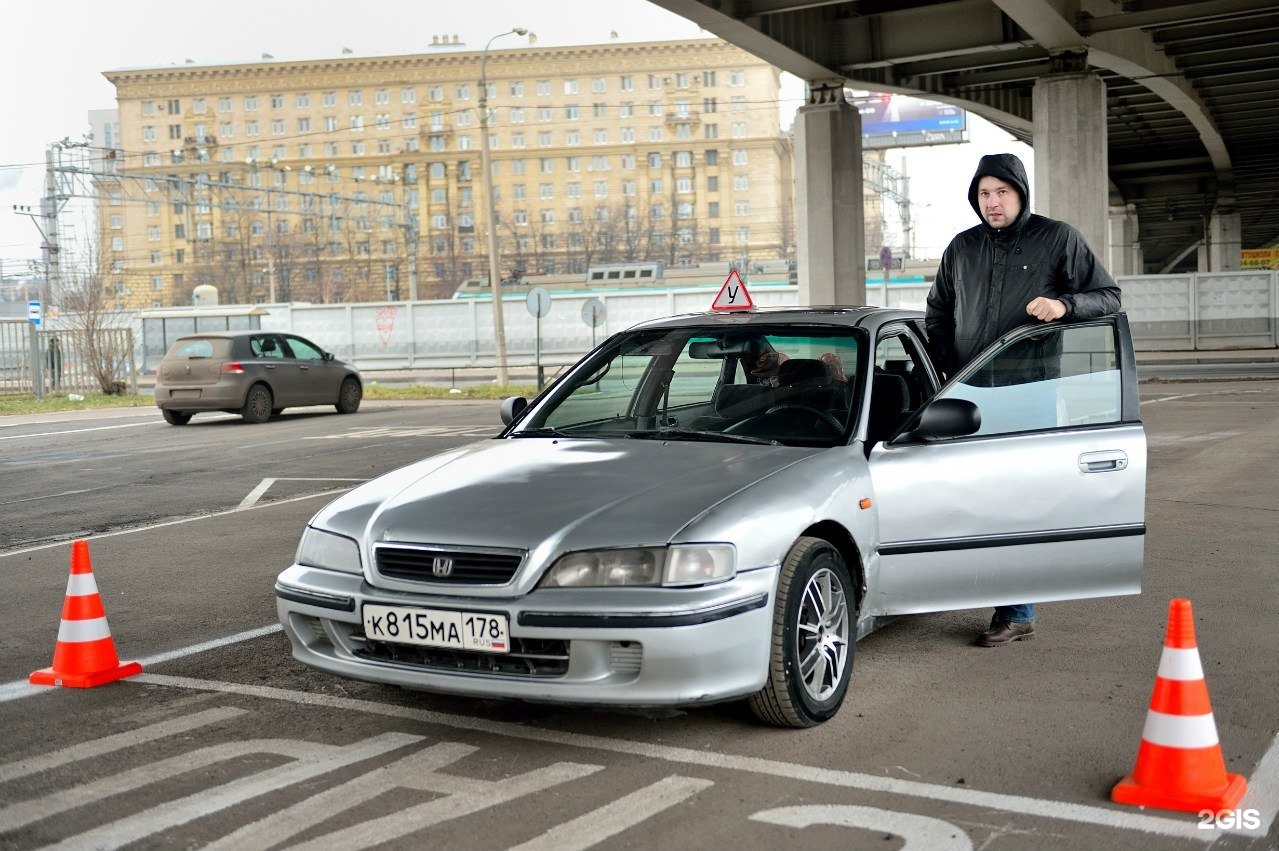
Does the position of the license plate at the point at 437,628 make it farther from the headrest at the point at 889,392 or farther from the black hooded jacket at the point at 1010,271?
the black hooded jacket at the point at 1010,271

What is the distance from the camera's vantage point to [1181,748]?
378cm

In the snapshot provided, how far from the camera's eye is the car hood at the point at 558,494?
13.8 ft

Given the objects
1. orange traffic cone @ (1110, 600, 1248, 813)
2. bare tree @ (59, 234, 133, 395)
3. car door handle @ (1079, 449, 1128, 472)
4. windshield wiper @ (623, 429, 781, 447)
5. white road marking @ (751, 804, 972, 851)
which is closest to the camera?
white road marking @ (751, 804, 972, 851)

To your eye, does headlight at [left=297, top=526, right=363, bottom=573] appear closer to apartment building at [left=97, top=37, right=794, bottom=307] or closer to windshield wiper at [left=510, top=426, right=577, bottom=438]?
windshield wiper at [left=510, top=426, right=577, bottom=438]

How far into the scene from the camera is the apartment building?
107500 mm

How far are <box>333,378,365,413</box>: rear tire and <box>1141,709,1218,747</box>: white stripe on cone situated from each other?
21.0m

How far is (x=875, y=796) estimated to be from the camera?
3898mm

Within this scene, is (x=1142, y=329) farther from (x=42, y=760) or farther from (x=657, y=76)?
(x=657, y=76)

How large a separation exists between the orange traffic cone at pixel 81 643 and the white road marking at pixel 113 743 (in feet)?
2.38

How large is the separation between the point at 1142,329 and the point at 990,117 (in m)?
7.40

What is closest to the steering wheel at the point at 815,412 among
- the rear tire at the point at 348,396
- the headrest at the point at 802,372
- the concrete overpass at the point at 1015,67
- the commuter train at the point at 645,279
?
the headrest at the point at 802,372

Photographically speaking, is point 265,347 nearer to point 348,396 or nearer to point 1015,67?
point 348,396

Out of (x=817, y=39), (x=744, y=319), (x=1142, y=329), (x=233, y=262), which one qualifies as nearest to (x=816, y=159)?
(x=817, y=39)

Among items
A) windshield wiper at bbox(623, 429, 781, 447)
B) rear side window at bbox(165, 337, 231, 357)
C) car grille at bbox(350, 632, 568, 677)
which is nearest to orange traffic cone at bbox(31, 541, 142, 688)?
car grille at bbox(350, 632, 568, 677)
